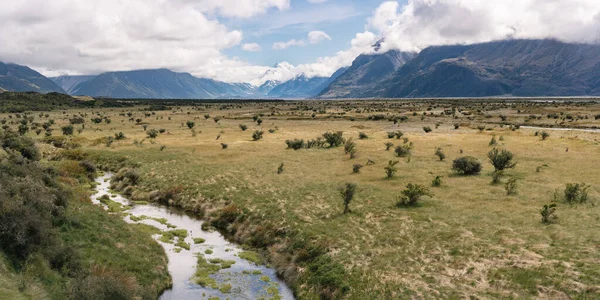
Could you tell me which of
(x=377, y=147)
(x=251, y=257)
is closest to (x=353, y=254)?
(x=251, y=257)

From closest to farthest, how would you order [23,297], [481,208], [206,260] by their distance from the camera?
1. [23,297]
2. [206,260]
3. [481,208]

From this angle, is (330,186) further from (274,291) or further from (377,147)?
(377,147)

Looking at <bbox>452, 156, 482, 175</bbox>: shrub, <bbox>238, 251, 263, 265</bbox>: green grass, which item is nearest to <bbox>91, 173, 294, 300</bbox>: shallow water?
<bbox>238, 251, 263, 265</bbox>: green grass

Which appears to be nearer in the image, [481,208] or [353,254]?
[353,254]

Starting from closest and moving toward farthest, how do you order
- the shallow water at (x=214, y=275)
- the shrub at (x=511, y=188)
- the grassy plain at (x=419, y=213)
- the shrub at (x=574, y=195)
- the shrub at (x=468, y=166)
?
1. the grassy plain at (x=419, y=213)
2. the shallow water at (x=214, y=275)
3. the shrub at (x=574, y=195)
4. the shrub at (x=511, y=188)
5. the shrub at (x=468, y=166)

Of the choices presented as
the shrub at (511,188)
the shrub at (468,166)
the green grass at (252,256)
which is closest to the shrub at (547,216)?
the shrub at (511,188)

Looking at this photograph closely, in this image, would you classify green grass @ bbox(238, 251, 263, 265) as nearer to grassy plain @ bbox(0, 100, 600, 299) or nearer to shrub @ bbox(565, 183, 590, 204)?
grassy plain @ bbox(0, 100, 600, 299)

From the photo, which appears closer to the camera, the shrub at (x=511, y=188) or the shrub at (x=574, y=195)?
the shrub at (x=574, y=195)

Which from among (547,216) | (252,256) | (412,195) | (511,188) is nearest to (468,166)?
(511,188)

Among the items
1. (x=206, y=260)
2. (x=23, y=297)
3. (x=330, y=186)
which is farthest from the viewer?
(x=330, y=186)

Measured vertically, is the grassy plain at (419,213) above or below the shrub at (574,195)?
below

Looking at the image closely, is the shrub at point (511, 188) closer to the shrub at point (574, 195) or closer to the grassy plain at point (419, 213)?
the grassy plain at point (419, 213)
